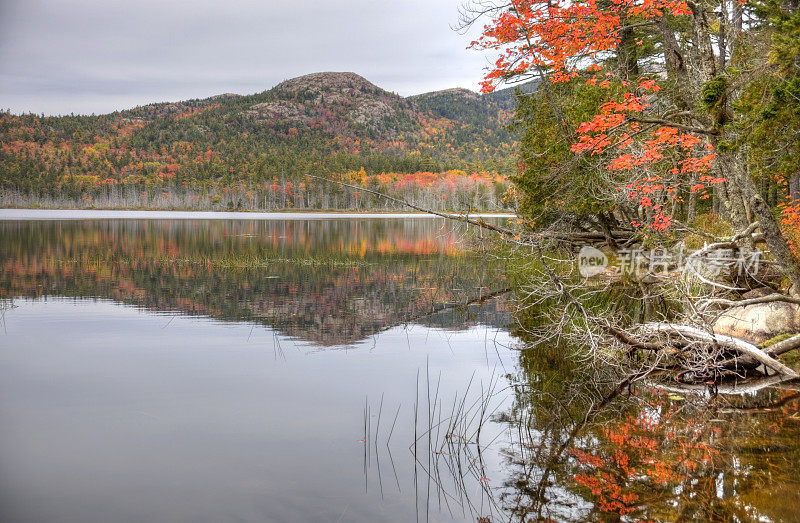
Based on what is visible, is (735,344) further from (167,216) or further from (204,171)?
(204,171)

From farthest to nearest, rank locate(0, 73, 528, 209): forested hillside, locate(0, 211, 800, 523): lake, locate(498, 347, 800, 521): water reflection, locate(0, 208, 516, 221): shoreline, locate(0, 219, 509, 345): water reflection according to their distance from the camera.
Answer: locate(0, 73, 528, 209): forested hillside < locate(0, 208, 516, 221): shoreline < locate(0, 219, 509, 345): water reflection < locate(0, 211, 800, 523): lake < locate(498, 347, 800, 521): water reflection

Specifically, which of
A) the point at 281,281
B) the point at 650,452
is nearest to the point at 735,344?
the point at 650,452

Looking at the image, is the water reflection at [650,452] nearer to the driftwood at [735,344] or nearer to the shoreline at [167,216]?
the driftwood at [735,344]

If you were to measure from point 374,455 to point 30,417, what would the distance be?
5.09 m

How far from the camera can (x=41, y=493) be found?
632 cm

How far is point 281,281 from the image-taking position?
22.4m

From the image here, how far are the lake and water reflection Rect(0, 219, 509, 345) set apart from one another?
1.29ft

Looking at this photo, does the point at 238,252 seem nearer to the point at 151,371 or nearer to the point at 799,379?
the point at 151,371

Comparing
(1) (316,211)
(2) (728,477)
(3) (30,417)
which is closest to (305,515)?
(2) (728,477)

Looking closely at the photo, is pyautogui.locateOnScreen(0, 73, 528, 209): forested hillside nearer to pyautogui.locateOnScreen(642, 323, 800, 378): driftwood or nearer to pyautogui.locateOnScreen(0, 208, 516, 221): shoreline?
pyautogui.locateOnScreen(0, 208, 516, 221): shoreline

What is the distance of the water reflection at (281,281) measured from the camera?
16234 mm

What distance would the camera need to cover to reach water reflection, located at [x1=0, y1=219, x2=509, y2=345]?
16.2 meters

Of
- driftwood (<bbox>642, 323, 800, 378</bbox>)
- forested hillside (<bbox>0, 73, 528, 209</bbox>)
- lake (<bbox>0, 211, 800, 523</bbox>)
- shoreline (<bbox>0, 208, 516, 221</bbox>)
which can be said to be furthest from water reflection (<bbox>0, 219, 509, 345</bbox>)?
forested hillside (<bbox>0, 73, 528, 209</bbox>)

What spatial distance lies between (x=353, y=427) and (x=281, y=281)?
48.5 feet
